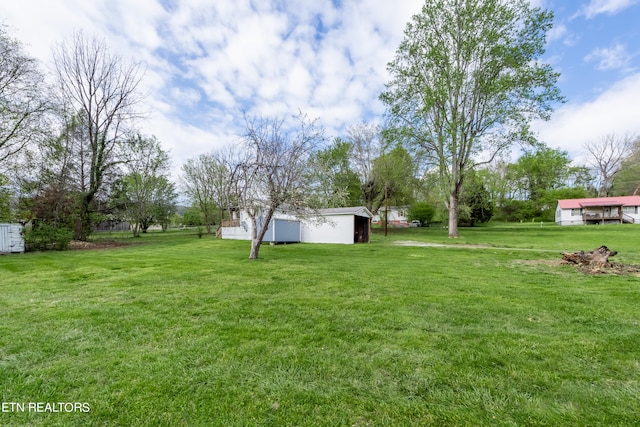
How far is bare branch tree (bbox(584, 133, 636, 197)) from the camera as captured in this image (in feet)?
120

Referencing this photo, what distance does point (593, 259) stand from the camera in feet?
26.0

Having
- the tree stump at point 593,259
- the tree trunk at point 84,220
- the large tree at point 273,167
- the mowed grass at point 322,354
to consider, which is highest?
the large tree at point 273,167

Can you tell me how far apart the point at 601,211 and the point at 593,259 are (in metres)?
37.3

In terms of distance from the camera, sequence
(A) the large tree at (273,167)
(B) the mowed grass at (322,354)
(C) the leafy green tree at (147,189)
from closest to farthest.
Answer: (B) the mowed grass at (322,354) → (A) the large tree at (273,167) → (C) the leafy green tree at (147,189)

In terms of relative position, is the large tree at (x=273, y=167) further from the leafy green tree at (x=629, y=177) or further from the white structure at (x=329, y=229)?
the leafy green tree at (x=629, y=177)

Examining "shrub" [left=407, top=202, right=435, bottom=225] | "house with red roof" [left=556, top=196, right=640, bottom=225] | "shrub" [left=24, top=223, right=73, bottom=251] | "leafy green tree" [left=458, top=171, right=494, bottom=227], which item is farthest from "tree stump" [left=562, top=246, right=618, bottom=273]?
"house with red roof" [left=556, top=196, right=640, bottom=225]

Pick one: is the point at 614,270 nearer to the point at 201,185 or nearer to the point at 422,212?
the point at 422,212

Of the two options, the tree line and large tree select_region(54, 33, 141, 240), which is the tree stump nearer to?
the tree line

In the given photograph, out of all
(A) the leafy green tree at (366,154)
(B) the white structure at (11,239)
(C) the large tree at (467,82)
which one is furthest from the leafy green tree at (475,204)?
(B) the white structure at (11,239)

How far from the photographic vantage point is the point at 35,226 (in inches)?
523

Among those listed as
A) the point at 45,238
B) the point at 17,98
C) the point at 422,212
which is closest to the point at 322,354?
the point at 45,238

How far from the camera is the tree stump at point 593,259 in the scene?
7465 mm

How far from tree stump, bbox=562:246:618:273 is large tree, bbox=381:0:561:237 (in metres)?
11.3

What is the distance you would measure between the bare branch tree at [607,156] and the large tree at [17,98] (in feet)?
193
